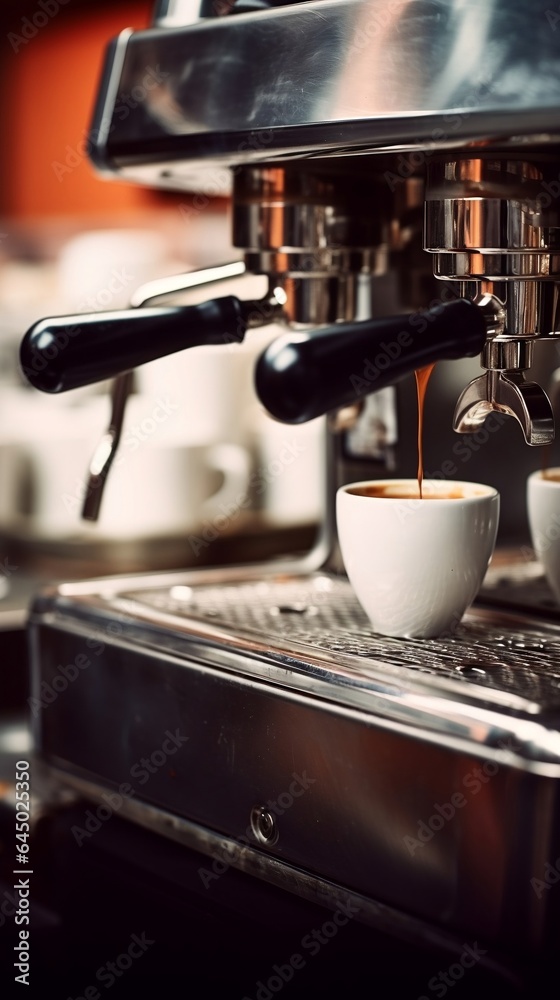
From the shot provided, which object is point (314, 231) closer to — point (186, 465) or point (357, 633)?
point (357, 633)

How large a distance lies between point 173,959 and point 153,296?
300 millimetres

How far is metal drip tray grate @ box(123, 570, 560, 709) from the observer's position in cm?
50

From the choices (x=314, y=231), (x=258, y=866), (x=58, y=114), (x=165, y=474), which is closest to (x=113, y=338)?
(x=314, y=231)

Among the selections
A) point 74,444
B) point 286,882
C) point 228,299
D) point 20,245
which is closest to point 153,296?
point 228,299

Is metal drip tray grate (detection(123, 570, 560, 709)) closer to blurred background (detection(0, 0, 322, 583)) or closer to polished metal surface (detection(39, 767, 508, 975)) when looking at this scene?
polished metal surface (detection(39, 767, 508, 975))

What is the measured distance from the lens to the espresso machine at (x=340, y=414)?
1.45 ft

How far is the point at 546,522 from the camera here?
60cm

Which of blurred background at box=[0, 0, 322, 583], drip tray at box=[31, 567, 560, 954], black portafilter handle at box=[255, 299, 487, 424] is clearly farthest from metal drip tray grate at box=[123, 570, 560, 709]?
blurred background at box=[0, 0, 322, 583]

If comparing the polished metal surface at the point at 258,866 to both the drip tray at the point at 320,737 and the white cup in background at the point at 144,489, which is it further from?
the white cup in background at the point at 144,489

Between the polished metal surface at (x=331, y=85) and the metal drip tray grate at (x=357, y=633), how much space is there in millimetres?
193

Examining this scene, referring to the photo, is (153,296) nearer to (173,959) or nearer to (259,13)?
(259,13)

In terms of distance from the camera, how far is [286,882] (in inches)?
20.7

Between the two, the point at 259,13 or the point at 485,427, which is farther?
the point at 485,427

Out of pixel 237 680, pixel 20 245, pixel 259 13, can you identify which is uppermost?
pixel 20 245
